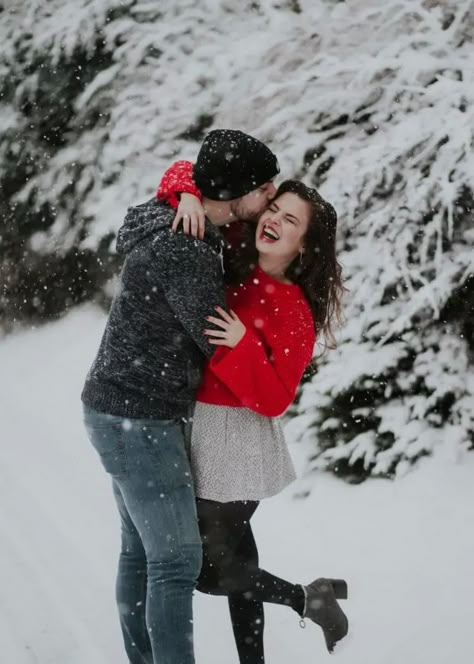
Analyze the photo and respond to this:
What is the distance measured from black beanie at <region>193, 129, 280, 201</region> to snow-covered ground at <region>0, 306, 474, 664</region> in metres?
1.72

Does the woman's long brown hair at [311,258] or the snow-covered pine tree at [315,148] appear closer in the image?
the woman's long brown hair at [311,258]

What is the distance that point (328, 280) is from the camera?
216 centimetres

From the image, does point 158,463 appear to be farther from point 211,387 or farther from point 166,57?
point 166,57

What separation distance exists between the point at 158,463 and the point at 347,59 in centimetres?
308

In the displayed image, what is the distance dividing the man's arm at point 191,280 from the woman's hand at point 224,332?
2 centimetres

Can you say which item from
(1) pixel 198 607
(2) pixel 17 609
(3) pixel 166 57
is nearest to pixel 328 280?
(1) pixel 198 607

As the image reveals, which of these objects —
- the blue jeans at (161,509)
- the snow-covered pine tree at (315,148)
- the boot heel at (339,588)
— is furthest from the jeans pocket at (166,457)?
the snow-covered pine tree at (315,148)

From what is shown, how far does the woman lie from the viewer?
1943mm

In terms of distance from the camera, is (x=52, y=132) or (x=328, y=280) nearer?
(x=328, y=280)

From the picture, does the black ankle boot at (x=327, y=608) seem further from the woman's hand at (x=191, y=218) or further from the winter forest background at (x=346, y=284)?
the woman's hand at (x=191, y=218)

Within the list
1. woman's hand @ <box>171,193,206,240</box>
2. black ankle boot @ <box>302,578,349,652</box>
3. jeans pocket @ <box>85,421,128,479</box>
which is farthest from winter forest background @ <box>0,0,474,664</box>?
woman's hand @ <box>171,193,206,240</box>

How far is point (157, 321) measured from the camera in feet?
6.22

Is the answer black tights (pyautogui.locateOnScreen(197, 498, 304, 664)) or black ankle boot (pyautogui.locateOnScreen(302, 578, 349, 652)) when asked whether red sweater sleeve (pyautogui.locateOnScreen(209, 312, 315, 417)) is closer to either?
black tights (pyautogui.locateOnScreen(197, 498, 304, 664))

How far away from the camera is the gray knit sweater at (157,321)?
1.81 m
